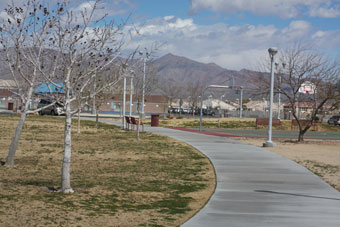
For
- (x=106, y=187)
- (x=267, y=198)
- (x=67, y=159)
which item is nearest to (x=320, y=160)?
(x=267, y=198)

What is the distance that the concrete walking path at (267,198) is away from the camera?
28.8ft

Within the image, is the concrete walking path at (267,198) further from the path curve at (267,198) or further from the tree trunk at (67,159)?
the tree trunk at (67,159)

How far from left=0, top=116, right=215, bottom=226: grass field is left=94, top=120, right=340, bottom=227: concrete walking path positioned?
43cm

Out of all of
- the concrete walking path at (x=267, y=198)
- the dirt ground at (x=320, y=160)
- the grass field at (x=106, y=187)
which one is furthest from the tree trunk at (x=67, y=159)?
the dirt ground at (x=320, y=160)

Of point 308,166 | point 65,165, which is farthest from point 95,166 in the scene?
point 308,166

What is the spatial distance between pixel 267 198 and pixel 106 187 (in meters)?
3.73

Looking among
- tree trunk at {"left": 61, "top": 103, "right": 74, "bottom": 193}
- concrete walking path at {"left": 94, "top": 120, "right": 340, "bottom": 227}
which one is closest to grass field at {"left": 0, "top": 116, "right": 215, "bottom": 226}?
tree trunk at {"left": 61, "top": 103, "right": 74, "bottom": 193}

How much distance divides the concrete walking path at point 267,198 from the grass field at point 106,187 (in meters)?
0.43

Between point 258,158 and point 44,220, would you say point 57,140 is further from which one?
point 44,220

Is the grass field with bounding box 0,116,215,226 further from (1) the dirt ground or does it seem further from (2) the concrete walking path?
(1) the dirt ground

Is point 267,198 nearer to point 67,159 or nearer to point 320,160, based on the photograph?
point 67,159

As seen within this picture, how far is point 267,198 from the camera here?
35.9ft

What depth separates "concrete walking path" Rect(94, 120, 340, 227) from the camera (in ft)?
28.8

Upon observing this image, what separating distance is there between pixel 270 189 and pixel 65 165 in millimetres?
4775
